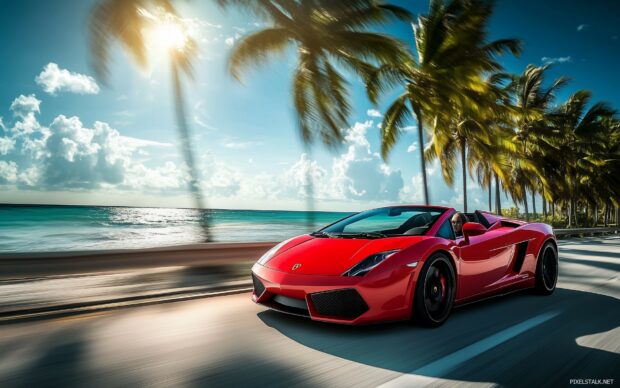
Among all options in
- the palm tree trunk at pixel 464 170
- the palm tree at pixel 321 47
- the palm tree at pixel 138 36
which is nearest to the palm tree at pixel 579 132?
the palm tree trunk at pixel 464 170

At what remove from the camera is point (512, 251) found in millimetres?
5137

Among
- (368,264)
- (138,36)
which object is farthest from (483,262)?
(138,36)

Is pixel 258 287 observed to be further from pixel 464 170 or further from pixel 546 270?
pixel 464 170

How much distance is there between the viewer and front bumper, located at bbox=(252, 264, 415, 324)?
343cm

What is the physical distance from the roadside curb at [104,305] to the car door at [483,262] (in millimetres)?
2718

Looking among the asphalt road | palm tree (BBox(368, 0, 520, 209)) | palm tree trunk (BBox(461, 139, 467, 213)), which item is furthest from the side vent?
palm tree trunk (BBox(461, 139, 467, 213))

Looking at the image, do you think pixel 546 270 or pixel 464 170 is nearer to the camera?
pixel 546 270

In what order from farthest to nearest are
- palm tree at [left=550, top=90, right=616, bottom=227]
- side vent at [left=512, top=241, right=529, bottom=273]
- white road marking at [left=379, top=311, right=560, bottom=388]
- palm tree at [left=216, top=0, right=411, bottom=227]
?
palm tree at [left=550, top=90, right=616, bottom=227]
palm tree at [left=216, top=0, right=411, bottom=227]
side vent at [left=512, top=241, right=529, bottom=273]
white road marking at [left=379, top=311, right=560, bottom=388]

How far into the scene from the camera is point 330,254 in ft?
12.7

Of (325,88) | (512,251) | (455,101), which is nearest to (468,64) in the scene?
(455,101)

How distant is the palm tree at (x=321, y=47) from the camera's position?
453 inches

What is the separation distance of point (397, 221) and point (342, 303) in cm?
238

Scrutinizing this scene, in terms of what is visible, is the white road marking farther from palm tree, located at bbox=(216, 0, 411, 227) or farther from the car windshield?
palm tree, located at bbox=(216, 0, 411, 227)

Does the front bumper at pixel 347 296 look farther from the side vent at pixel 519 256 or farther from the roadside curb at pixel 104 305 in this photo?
the side vent at pixel 519 256
